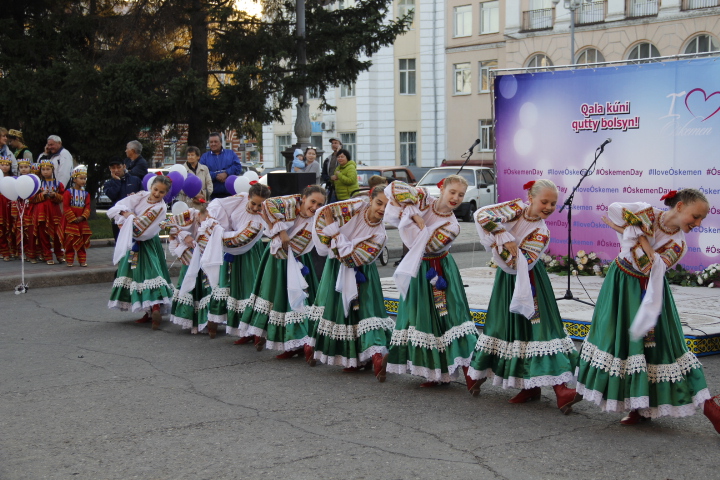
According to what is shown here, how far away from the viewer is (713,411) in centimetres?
541

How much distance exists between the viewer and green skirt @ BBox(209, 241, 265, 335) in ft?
28.8

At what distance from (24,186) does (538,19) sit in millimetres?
30602

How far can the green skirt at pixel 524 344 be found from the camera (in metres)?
6.05

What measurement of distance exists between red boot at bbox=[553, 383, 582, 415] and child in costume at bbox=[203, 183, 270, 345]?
3.54 meters

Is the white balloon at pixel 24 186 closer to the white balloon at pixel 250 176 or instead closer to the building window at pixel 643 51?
the white balloon at pixel 250 176

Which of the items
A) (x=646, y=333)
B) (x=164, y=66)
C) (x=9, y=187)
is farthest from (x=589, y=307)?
(x=164, y=66)

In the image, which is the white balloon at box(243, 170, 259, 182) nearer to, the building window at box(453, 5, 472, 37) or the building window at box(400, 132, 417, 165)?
the building window at box(453, 5, 472, 37)

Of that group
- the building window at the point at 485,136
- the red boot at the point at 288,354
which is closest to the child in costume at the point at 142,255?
the red boot at the point at 288,354

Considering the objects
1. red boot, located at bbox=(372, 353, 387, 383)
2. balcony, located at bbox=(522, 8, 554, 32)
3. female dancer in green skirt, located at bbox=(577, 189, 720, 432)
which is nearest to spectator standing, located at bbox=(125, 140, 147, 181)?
red boot, located at bbox=(372, 353, 387, 383)

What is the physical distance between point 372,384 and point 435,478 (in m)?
2.26

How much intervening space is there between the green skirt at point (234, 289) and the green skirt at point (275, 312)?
0.99ft

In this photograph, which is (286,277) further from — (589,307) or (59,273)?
(59,273)

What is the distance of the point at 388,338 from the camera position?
24.1ft

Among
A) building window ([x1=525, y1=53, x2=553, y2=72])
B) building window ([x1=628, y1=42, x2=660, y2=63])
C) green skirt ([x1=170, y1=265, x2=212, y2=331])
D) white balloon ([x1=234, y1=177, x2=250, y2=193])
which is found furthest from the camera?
building window ([x1=525, y1=53, x2=553, y2=72])
